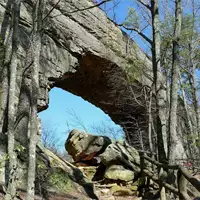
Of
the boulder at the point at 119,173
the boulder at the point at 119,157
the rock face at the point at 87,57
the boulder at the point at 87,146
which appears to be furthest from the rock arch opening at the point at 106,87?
the boulder at the point at 119,173

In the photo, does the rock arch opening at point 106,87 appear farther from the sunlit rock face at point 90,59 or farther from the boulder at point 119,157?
the boulder at point 119,157

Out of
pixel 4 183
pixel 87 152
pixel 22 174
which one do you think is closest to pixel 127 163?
pixel 87 152

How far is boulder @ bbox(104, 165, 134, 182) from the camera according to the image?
10.4 m

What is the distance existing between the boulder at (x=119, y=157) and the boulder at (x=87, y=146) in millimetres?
792

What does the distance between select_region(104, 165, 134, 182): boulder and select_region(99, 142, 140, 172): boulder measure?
0.23m

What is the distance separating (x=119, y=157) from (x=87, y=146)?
7.15 ft

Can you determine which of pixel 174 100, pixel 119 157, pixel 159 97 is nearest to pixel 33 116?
pixel 159 97

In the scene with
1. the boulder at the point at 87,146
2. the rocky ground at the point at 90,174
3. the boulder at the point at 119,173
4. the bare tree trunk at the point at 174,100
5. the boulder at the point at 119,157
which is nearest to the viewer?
the bare tree trunk at the point at 174,100

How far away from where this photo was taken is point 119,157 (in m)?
11.0

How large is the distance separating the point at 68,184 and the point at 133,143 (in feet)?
26.6

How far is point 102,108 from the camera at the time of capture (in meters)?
15.0

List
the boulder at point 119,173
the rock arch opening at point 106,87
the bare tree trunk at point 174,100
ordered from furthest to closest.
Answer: the rock arch opening at point 106,87 → the boulder at point 119,173 → the bare tree trunk at point 174,100

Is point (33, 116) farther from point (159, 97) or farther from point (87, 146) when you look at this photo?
Answer: point (87, 146)

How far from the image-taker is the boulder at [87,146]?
12727mm
